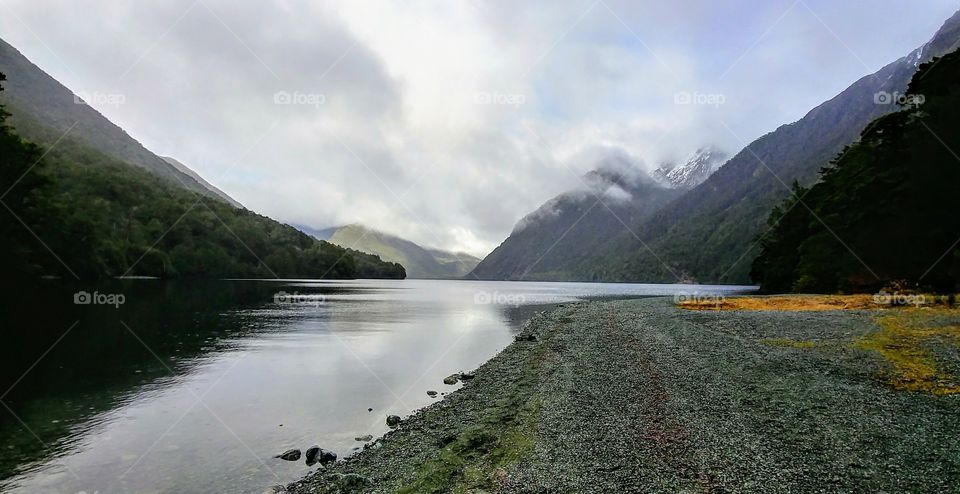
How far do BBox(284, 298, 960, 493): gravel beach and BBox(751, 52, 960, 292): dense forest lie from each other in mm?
33998

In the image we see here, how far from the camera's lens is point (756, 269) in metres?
137

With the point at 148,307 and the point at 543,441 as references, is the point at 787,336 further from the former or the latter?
the point at 148,307

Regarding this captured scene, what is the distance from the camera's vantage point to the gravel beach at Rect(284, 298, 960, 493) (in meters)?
11.4

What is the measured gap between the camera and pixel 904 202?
54.1 meters

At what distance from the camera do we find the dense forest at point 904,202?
161 feet

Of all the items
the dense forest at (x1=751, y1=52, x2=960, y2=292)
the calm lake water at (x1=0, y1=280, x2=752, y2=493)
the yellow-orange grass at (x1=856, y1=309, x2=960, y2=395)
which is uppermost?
the dense forest at (x1=751, y1=52, x2=960, y2=292)

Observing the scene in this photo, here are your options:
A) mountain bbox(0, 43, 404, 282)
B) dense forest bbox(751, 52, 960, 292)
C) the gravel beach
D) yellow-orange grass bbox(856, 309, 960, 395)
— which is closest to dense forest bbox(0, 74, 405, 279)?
mountain bbox(0, 43, 404, 282)

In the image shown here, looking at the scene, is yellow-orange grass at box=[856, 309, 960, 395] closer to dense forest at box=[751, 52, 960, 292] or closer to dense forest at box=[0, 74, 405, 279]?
dense forest at box=[751, 52, 960, 292]

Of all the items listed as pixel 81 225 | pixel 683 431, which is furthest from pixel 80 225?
pixel 683 431

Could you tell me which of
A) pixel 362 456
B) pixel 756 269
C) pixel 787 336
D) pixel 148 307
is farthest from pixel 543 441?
pixel 756 269

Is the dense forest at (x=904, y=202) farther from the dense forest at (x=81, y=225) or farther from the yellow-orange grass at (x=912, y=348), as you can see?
the dense forest at (x=81, y=225)

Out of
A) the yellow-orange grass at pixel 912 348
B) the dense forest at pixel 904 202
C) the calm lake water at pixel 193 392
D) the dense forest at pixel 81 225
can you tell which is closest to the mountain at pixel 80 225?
the dense forest at pixel 81 225

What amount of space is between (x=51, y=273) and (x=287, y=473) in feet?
407

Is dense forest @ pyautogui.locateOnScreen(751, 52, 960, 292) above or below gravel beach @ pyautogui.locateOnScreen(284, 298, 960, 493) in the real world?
above
